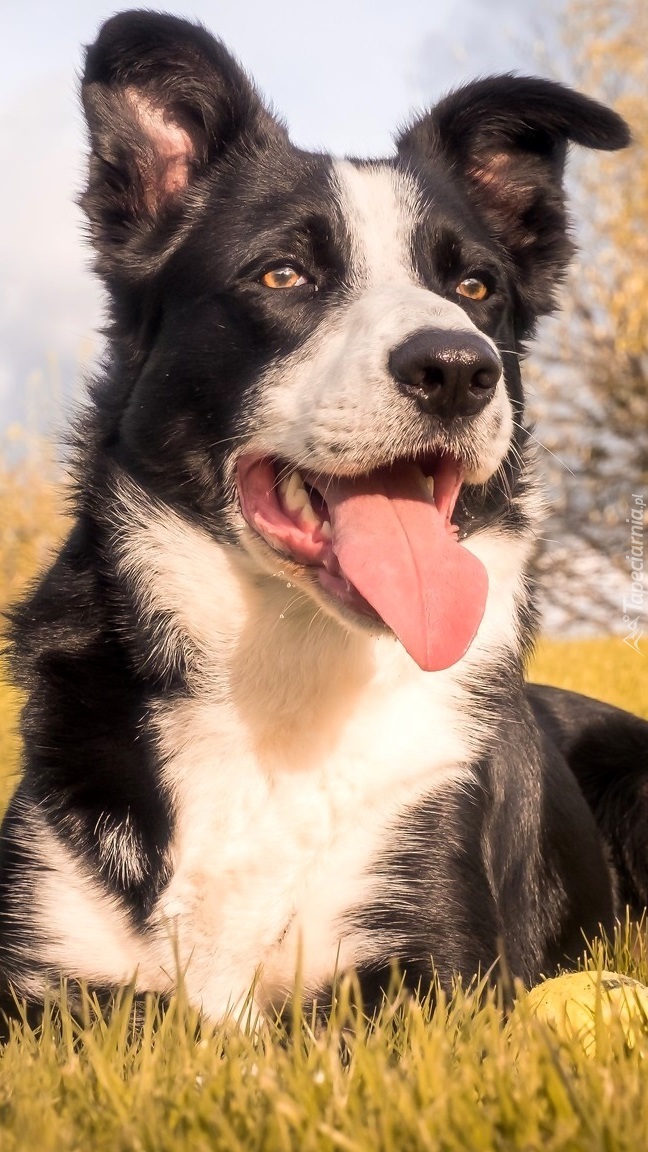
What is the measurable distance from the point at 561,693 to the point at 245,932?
6.81 feet

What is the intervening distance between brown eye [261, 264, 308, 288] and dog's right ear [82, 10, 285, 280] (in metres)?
0.41

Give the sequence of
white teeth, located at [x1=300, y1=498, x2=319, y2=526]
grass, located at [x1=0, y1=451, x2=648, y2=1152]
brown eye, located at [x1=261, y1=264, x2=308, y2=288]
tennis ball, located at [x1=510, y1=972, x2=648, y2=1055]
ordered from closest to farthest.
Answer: grass, located at [x1=0, y1=451, x2=648, y2=1152] → tennis ball, located at [x1=510, y1=972, x2=648, y2=1055] → white teeth, located at [x1=300, y1=498, x2=319, y2=526] → brown eye, located at [x1=261, y1=264, x2=308, y2=288]

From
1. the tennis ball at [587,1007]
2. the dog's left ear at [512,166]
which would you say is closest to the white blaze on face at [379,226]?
the dog's left ear at [512,166]

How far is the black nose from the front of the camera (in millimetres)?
2701

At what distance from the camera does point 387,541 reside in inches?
113

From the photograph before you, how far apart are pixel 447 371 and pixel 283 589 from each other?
0.76m

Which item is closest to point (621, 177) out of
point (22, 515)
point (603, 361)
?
point (603, 361)

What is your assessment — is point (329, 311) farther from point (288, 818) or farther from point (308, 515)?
point (288, 818)

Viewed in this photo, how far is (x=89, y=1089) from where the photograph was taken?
1815 mm

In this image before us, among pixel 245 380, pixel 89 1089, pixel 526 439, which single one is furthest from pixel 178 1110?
pixel 526 439

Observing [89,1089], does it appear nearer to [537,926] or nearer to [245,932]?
[245,932]

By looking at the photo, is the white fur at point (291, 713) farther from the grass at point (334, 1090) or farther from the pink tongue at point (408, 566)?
the grass at point (334, 1090)

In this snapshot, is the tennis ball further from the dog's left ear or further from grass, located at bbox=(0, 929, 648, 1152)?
the dog's left ear

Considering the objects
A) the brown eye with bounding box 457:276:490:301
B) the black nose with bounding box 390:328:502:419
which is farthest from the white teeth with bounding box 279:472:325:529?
the brown eye with bounding box 457:276:490:301
